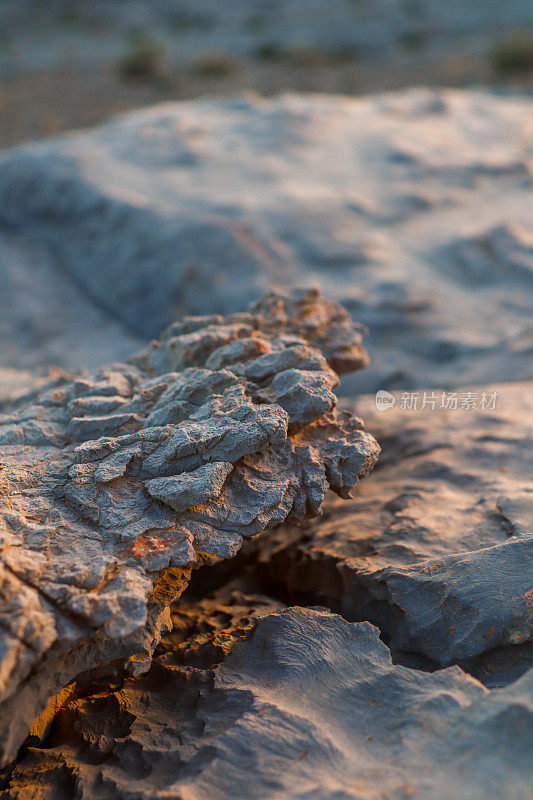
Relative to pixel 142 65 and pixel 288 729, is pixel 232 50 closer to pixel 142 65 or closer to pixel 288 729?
pixel 142 65

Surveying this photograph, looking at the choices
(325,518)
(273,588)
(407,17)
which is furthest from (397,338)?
(407,17)

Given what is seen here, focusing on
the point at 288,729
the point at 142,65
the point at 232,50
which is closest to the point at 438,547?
the point at 288,729

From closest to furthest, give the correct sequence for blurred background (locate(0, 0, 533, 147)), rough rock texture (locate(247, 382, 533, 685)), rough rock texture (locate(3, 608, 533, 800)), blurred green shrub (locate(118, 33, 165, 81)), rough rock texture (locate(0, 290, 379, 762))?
rough rock texture (locate(3, 608, 533, 800)) → rough rock texture (locate(0, 290, 379, 762)) → rough rock texture (locate(247, 382, 533, 685)) → blurred background (locate(0, 0, 533, 147)) → blurred green shrub (locate(118, 33, 165, 81))

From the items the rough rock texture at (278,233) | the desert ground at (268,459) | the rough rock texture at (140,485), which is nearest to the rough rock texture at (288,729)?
the desert ground at (268,459)

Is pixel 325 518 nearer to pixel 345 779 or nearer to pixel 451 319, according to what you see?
pixel 345 779

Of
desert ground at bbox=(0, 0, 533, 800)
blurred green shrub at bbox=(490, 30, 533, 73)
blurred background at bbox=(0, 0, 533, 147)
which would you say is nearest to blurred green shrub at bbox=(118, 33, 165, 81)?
blurred background at bbox=(0, 0, 533, 147)

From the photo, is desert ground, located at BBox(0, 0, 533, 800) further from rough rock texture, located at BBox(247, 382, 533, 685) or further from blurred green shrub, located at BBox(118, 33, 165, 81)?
blurred green shrub, located at BBox(118, 33, 165, 81)

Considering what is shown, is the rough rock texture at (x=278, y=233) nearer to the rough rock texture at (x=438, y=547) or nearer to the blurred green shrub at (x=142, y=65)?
the rough rock texture at (x=438, y=547)
